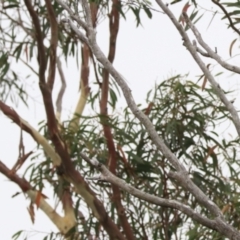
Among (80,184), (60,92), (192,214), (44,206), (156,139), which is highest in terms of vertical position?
(60,92)

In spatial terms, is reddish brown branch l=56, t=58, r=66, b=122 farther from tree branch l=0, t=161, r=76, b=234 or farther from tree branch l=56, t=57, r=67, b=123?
tree branch l=0, t=161, r=76, b=234

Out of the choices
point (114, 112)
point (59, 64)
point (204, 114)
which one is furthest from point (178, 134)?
point (59, 64)

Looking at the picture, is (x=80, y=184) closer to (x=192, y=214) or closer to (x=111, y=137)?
(x=111, y=137)

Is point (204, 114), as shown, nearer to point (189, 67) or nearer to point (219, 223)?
point (189, 67)

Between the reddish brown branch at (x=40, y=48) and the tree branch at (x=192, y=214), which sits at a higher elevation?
the reddish brown branch at (x=40, y=48)

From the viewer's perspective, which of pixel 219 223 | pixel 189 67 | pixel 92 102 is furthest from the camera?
pixel 189 67

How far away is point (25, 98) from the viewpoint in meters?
2.70

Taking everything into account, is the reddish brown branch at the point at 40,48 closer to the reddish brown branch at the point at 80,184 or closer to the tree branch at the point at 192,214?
the reddish brown branch at the point at 80,184

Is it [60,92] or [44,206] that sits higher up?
[60,92]

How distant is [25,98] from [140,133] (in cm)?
97

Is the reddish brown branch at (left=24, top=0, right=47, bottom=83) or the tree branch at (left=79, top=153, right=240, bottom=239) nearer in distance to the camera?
the tree branch at (left=79, top=153, right=240, bottom=239)

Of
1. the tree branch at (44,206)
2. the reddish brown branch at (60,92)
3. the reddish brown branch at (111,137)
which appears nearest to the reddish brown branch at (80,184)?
the reddish brown branch at (111,137)

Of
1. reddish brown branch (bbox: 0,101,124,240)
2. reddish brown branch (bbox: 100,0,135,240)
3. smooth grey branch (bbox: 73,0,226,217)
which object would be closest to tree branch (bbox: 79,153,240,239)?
smooth grey branch (bbox: 73,0,226,217)

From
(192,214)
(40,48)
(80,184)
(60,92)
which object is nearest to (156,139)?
(192,214)
